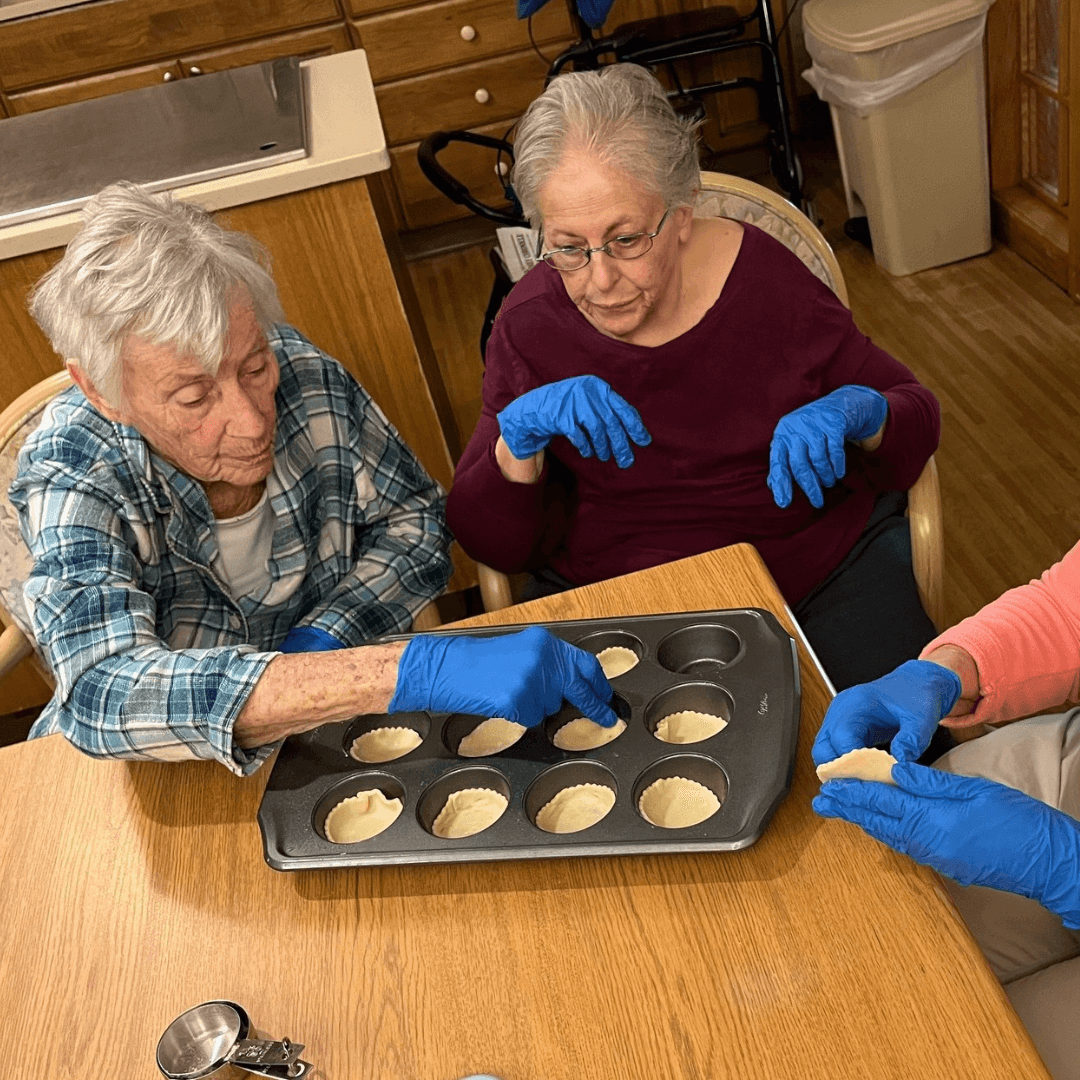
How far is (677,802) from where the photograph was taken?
1107mm

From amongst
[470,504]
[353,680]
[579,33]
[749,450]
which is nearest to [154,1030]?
[353,680]

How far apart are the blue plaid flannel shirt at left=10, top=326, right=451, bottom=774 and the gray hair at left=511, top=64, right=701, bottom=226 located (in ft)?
1.35

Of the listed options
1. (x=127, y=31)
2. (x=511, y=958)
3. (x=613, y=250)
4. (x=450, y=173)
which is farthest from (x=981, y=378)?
(x=127, y=31)

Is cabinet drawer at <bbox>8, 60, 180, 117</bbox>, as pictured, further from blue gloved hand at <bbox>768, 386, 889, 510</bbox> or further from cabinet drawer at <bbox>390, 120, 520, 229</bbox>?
blue gloved hand at <bbox>768, 386, 889, 510</bbox>

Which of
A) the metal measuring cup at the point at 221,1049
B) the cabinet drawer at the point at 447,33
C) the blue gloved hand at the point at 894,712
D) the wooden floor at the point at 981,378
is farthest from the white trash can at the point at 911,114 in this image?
the metal measuring cup at the point at 221,1049

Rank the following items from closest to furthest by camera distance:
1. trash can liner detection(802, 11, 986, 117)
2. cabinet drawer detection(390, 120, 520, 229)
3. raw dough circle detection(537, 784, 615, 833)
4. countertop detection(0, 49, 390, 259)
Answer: raw dough circle detection(537, 784, 615, 833), countertop detection(0, 49, 390, 259), trash can liner detection(802, 11, 986, 117), cabinet drawer detection(390, 120, 520, 229)

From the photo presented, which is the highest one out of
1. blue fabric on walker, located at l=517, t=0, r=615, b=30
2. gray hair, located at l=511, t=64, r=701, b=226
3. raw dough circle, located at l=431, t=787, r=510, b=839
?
gray hair, located at l=511, t=64, r=701, b=226

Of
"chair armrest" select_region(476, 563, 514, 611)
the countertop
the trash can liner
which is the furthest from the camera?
the trash can liner

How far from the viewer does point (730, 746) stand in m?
1.09

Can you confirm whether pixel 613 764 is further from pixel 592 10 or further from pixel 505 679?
pixel 592 10

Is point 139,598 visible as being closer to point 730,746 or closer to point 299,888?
point 299,888

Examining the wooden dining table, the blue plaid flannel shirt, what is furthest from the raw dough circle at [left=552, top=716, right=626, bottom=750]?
the blue plaid flannel shirt

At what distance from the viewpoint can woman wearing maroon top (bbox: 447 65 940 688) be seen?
152 cm

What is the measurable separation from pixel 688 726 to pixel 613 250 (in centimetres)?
67
